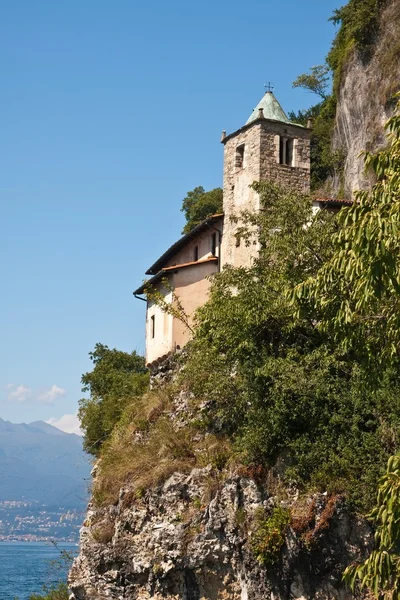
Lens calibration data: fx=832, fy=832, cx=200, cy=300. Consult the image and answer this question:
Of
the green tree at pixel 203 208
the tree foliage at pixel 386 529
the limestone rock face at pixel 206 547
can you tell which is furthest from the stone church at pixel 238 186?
the tree foliage at pixel 386 529

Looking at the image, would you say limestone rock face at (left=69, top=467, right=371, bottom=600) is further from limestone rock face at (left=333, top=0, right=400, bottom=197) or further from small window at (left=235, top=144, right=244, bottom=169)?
limestone rock face at (left=333, top=0, right=400, bottom=197)

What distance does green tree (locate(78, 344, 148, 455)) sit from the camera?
4150 centimetres

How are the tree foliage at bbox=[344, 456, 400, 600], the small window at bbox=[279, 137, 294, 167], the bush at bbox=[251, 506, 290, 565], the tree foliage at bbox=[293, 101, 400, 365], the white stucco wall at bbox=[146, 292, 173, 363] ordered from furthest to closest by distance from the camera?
the white stucco wall at bbox=[146, 292, 173, 363] < the small window at bbox=[279, 137, 294, 167] < the bush at bbox=[251, 506, 290, 565] < the tree foliage at bbox=[293, 101, 400, 365] < the tree foliage at bbox=[344, 456, 400, 600]

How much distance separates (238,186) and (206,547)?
702 inches

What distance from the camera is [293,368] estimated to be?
81.7 ft

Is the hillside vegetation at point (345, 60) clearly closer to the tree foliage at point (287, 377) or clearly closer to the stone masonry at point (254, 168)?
the stone masonry at point (254, 168)

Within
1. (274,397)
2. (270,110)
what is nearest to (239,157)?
(270,110)

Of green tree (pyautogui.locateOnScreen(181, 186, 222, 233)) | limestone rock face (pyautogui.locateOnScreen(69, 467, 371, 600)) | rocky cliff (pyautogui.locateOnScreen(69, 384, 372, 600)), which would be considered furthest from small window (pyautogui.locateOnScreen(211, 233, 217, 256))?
green tree (pyautogui.locateOnScreen(181, 186, 222, 233))

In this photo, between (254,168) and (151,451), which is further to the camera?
(254,168)

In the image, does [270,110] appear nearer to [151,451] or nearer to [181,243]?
[181,243]

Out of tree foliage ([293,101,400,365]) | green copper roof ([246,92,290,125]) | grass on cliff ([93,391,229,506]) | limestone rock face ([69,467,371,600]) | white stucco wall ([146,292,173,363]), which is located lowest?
limestone rock face ([69,467,371,600])

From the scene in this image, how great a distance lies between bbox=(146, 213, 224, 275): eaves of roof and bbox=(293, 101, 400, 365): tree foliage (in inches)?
913

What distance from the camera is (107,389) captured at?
4828 cm

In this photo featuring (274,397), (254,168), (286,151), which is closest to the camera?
(274,397)
